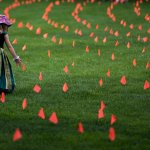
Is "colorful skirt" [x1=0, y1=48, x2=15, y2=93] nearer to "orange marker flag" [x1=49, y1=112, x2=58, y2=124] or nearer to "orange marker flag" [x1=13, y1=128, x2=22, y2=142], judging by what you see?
"orange marker flag" [x1=49, y1=112, x2=58, y2=124]

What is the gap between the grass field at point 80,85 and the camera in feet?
27.8

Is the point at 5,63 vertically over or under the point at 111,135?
over

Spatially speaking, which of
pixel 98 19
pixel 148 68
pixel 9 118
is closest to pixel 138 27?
pixel 98 19

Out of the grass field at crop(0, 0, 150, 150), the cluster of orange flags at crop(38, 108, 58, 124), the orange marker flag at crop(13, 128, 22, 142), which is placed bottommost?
the grass field at crop(0, 0, 150, 150)

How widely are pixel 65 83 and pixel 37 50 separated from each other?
4.55 meters

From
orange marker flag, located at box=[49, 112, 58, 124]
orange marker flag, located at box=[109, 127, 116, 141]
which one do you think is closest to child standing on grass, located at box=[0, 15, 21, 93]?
orange marker flag, located at box=[49, 112, 58, 124]

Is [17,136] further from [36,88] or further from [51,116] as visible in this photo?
[36,88]

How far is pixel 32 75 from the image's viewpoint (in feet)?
44.0

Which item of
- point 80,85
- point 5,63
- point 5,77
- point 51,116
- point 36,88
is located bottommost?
point 80,85

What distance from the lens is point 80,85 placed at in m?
12.2

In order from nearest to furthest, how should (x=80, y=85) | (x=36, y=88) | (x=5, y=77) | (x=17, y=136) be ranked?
(x=17, y=136), (x=5, y=77), (x=36, y=88), (x=80, y=85)

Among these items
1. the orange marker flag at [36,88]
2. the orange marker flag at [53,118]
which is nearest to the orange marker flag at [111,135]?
the orange marker flag at [53,118]

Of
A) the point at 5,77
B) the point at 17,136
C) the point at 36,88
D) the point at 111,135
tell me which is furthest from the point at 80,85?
the point at 17,136

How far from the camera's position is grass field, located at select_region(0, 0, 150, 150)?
8477mm
